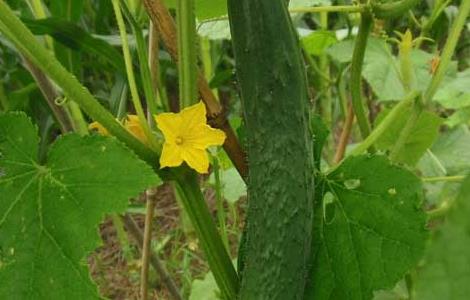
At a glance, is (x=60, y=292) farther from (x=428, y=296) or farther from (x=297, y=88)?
(x=428, y=296)

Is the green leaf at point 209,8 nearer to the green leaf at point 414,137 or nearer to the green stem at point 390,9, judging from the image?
the green stem at point 390,9

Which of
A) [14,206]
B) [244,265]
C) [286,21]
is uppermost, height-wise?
[286,21]

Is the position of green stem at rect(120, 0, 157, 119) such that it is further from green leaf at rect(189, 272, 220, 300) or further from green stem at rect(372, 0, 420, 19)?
green leaf at rect(189, 272, 220, 300)

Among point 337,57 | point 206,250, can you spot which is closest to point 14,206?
point 206,250

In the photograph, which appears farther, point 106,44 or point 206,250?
point 106,44

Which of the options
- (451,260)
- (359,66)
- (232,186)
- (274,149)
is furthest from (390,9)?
(232,186)

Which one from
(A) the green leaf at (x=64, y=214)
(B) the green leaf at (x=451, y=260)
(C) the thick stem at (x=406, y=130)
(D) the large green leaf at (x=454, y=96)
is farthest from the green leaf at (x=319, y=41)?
(B) the green leaf at (x=451, y=260)

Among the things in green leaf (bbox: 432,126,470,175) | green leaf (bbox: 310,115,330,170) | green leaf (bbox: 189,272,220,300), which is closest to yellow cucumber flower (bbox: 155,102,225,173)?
green leaf (bbox: 310,115,330,170)

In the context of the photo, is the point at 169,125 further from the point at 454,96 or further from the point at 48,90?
the point at 454,96
